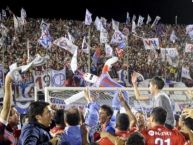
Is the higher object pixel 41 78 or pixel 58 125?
pixel 41 78

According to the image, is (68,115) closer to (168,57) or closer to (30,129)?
(30,129)

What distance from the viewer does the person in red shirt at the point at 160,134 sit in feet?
21.1

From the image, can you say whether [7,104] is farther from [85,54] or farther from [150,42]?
[85,54]

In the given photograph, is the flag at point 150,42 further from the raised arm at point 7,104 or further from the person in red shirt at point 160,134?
the raised arm at point 7,104

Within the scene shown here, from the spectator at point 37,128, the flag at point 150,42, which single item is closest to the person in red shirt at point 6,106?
the spectator at point 37,128

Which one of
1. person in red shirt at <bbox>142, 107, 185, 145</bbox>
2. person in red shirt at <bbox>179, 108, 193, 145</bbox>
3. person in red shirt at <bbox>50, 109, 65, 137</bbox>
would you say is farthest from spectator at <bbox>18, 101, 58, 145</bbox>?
person in red shirt at <bbox>179, 108, 193, 145</bbox>

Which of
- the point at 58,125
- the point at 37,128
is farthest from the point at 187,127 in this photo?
the point at 37,128

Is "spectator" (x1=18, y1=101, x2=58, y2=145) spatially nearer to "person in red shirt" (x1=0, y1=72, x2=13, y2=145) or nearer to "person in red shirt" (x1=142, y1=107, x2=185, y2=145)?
"person in red shirt" (x1=0, y1=72, x2=13, y2=145)

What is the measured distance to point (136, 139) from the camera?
5.41 meters

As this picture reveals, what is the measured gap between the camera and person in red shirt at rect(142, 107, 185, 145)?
21.1 feet

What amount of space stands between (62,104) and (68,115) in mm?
4820

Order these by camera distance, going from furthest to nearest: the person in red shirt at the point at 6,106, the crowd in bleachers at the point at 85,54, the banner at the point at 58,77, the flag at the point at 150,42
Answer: the flag at the point at 150,42, the crowd in bleachers at the point at 85,54, the banner at the point at 58,77, the person in red shirt at the point at 6,106

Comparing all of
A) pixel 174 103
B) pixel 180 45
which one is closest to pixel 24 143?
pixel 174 103

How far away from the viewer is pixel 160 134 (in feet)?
21.2
